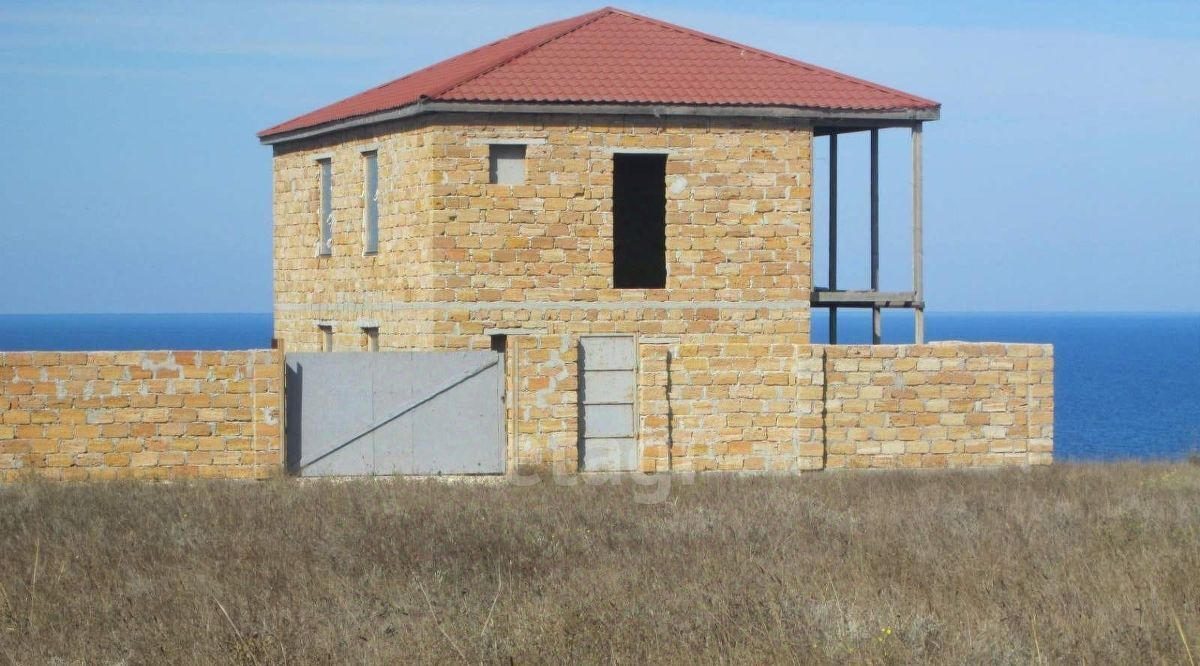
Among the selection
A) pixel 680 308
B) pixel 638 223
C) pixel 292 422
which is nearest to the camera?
pixel 292 422

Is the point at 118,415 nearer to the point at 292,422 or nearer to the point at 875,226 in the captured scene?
the point at 292,422

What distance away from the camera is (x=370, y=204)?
24234 millimetres

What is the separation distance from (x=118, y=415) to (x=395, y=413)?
343 cm

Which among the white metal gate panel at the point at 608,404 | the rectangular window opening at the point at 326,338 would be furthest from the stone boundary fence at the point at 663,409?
the rectangular window opening at the point at 326,338

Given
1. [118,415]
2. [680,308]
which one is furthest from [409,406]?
[680,308]

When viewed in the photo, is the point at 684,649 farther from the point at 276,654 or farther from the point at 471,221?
the point at 471,221

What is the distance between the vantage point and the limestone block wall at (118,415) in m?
19.1

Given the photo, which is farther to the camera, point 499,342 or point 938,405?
point 499,342

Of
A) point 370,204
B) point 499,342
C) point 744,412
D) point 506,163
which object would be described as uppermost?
point 506,163

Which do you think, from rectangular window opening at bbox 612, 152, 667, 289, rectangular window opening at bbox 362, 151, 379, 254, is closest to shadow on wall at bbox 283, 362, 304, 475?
rectangular window opening at bbox 362, 151, 379, 254

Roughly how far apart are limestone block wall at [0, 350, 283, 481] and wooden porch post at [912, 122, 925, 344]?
34.0 ft

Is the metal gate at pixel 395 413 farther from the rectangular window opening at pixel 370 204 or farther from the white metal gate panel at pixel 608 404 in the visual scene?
the rectangular window opening at pixel 370 204

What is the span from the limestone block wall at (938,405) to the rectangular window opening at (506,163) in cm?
502

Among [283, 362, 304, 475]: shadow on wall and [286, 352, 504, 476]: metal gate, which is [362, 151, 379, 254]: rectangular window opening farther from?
[283, 362, 304, 475]: shadow on wall
